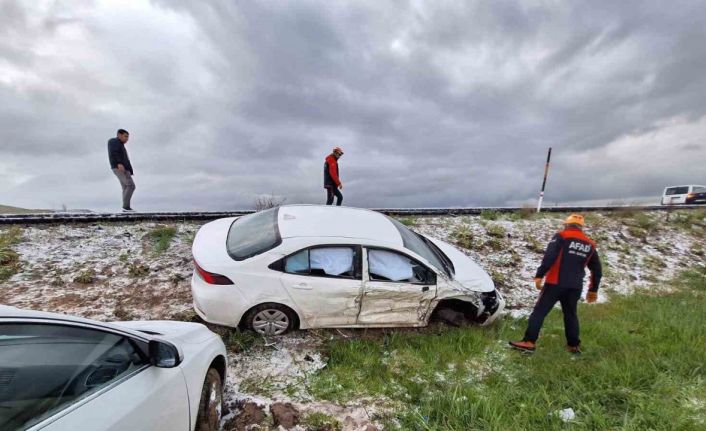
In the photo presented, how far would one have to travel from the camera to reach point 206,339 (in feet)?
8.61

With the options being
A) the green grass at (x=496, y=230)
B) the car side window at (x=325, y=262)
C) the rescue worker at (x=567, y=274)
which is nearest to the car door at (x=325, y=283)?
the car side window at (x=325, y=262)

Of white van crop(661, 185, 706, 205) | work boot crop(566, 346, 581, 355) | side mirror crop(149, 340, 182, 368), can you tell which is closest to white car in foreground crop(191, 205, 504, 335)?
work boot crop(566, 346, 581, 355)

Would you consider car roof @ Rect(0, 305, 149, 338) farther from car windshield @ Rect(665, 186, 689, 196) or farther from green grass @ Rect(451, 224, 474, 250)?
car windshield @ Rect(665, 186, 689, 196)

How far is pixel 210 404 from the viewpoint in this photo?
2.46 m

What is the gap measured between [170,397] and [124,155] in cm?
713

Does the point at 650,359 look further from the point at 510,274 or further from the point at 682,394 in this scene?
the point at 510,274

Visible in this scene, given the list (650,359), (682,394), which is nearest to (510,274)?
(650,359)

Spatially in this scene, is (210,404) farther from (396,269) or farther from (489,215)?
(489,215)

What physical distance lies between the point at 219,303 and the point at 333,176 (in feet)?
17.9

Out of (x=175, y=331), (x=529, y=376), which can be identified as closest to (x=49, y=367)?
(x=175, y=331)

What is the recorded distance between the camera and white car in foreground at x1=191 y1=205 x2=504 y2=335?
3660 millimetres

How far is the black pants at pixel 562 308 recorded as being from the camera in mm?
4062

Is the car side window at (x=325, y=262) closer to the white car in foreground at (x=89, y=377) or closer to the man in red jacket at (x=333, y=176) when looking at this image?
the white car in foreground at (x=89, y=377)

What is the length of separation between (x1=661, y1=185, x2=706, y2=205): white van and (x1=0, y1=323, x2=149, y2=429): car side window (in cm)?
2378
